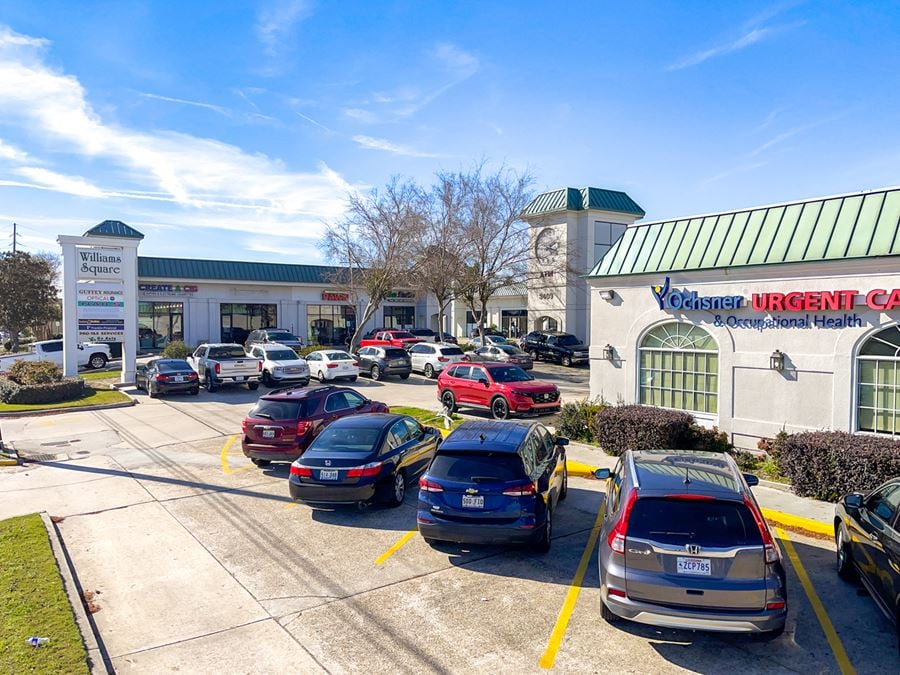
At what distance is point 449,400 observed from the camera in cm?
2003

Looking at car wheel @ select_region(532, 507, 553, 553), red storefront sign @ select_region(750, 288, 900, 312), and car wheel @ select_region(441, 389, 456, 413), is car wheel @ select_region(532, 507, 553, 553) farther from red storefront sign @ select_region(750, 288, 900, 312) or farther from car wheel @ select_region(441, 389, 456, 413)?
car wheel @ select_region(441, 389, 456, 413)

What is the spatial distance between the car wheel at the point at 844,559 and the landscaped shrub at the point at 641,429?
5272 millimetres

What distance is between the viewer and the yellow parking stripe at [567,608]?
5598 millimetres

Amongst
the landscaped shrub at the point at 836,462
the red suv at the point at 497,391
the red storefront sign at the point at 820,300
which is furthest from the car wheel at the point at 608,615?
the red suv at the point at 497,391

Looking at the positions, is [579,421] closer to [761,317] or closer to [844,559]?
[761,317]

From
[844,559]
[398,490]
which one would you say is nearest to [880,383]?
[844,559]

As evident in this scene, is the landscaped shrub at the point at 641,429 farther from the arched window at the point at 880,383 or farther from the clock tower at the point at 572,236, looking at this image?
the clock tower at the point at 572,236

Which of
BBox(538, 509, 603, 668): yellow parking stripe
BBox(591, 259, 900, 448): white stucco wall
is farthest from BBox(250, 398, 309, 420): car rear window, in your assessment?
BBox(591, 259, 900, 448): white stucco wall

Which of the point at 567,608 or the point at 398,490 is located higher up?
the point at 398,490

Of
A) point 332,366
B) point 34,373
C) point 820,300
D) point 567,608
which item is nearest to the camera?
point 567,608

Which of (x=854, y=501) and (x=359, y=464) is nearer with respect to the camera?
(x=854, y=501)

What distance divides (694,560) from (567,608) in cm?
174

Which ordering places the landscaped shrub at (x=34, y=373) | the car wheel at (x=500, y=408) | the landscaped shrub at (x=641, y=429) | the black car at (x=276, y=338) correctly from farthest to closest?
the black car at (x=276, y=338) → the landscaped shrub at (x=34, y=373) → the car wheel at (x=500, y=408) → the landscaped shrub at (x=641, y=429)

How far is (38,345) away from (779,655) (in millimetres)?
34306
